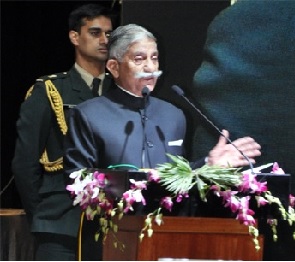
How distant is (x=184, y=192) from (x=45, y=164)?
101 centimetres

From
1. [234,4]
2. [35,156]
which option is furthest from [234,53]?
[35,156]

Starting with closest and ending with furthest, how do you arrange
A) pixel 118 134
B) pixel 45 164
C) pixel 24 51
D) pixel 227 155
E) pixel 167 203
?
pixel 167 203, pixel 227 155, pixel 118 134, pixel 45 164, pixel 24 51

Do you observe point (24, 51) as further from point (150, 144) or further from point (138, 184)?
point (138, 184)

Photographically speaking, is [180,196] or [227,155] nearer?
[180,196]

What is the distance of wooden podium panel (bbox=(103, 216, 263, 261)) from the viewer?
3199 mm

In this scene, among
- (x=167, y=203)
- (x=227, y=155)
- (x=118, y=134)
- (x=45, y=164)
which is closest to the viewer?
(x=167, y=203)

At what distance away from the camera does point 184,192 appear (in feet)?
10.4

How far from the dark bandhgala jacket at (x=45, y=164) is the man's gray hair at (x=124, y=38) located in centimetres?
31

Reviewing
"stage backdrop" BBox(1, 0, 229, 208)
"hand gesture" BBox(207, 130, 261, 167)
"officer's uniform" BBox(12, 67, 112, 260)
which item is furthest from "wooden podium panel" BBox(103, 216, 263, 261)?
"stage backdrop" BBox(1, 0, 229, 208)

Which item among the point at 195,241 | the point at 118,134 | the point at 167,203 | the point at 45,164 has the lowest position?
the point at 195,241

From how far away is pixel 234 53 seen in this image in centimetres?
419

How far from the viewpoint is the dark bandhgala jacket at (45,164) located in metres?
3.99

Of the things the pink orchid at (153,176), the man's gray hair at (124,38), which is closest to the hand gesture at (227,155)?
the pink orchid at (153,176)

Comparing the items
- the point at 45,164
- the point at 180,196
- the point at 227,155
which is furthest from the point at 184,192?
the point at 45,164
